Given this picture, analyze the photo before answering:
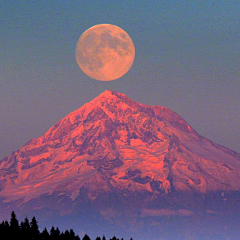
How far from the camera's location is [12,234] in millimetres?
138375

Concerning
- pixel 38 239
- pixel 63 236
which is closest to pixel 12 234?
pixel 38 239

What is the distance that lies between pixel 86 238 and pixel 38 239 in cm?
1173

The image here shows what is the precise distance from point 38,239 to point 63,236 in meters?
9.59

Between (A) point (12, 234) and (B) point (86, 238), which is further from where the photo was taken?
(B) point (86, 238)

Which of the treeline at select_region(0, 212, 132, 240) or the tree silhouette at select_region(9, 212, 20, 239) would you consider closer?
the treeline at select_region(0, 212, 132, 240)

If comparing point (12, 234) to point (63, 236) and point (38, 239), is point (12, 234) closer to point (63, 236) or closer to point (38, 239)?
point (38, 239)

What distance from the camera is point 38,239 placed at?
14312 cm

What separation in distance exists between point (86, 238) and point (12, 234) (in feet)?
59.3

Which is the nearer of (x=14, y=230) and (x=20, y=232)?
(x=14, y=230)

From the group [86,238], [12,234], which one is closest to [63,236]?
[86,238]

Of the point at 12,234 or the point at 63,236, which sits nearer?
the point at 12,234

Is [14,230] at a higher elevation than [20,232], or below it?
higher

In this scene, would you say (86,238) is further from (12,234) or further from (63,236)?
(12,234)

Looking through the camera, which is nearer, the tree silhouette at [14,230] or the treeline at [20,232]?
the treeline at [20,232]
